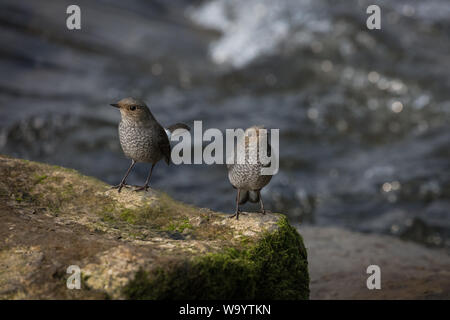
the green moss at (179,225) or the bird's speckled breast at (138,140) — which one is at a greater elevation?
the bird's speckled breast at (138,140)

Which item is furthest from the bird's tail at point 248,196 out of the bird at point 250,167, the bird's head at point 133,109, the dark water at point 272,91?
the dark water at point 272,91

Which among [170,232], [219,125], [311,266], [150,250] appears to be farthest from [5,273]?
[219,125]

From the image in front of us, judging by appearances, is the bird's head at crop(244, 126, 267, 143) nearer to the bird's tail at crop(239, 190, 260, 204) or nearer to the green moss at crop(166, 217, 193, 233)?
the bird's tail at crop(239, 190, 260, 204)

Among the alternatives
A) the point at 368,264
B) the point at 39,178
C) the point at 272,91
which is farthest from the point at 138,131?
the point at 272,91

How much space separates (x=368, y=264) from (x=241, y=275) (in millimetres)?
3122

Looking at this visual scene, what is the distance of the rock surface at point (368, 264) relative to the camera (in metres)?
5.72

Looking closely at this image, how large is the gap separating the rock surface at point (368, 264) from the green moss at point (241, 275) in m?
1.54

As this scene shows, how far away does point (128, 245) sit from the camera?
377 centimetres

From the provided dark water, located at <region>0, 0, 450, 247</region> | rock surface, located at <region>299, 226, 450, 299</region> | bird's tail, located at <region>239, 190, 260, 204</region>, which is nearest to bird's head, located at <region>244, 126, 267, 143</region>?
bird's tail, located at <region>239, 190, 260, 204</region>

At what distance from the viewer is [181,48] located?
15.0 meters

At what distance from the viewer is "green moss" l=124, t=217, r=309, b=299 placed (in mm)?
3533

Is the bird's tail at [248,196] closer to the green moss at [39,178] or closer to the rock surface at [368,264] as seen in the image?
the rock surface at [368,264]

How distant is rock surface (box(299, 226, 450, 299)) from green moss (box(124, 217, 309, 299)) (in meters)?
1.54
